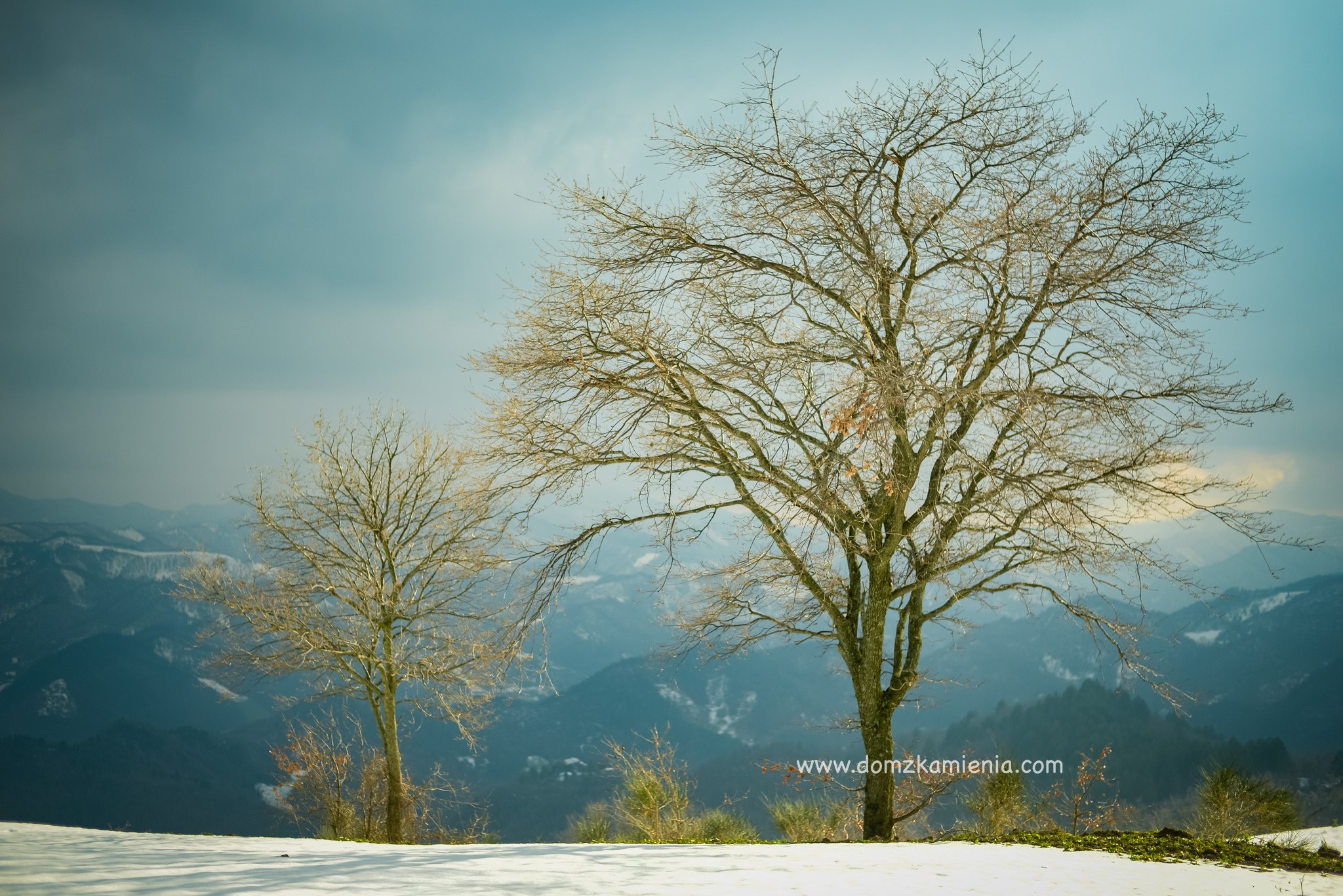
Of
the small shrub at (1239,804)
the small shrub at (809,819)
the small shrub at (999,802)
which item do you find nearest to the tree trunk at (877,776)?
the small shrub at (999,802)

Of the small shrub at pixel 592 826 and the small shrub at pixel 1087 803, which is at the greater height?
the small shrub at pixel 1087 803

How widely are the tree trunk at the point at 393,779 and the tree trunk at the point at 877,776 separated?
7977mm

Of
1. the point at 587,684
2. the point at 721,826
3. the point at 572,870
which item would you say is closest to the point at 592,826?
the point at 721,826

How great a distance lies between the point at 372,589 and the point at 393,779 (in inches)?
130

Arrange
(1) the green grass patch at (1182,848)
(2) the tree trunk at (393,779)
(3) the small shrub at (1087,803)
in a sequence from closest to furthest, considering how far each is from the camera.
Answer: (1) the green grass patch at (1182,848), (3) the small shrub at (1087,803), (2) the tree trunk at (393,779)

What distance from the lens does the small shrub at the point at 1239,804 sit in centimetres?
1110

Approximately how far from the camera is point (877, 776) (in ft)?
31.4

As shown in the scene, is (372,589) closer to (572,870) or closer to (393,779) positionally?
(393,779)

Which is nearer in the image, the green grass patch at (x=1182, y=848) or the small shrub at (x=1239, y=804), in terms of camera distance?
the green grass patch at (x=1182, y=848)

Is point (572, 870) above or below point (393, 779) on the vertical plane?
above

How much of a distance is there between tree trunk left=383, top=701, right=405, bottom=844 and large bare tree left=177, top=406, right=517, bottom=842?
0.03 meters

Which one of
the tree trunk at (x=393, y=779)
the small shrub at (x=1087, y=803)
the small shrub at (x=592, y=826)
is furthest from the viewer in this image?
the tree trunk at (x=393, y=779)

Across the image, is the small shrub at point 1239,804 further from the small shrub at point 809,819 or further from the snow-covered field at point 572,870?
the snow-covered field at point 572,870

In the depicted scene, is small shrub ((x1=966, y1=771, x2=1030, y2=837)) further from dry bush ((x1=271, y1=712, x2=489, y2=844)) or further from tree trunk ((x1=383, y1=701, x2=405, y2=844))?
tree trunk ((x1=383, y1=701, x2=405, y2=844))
